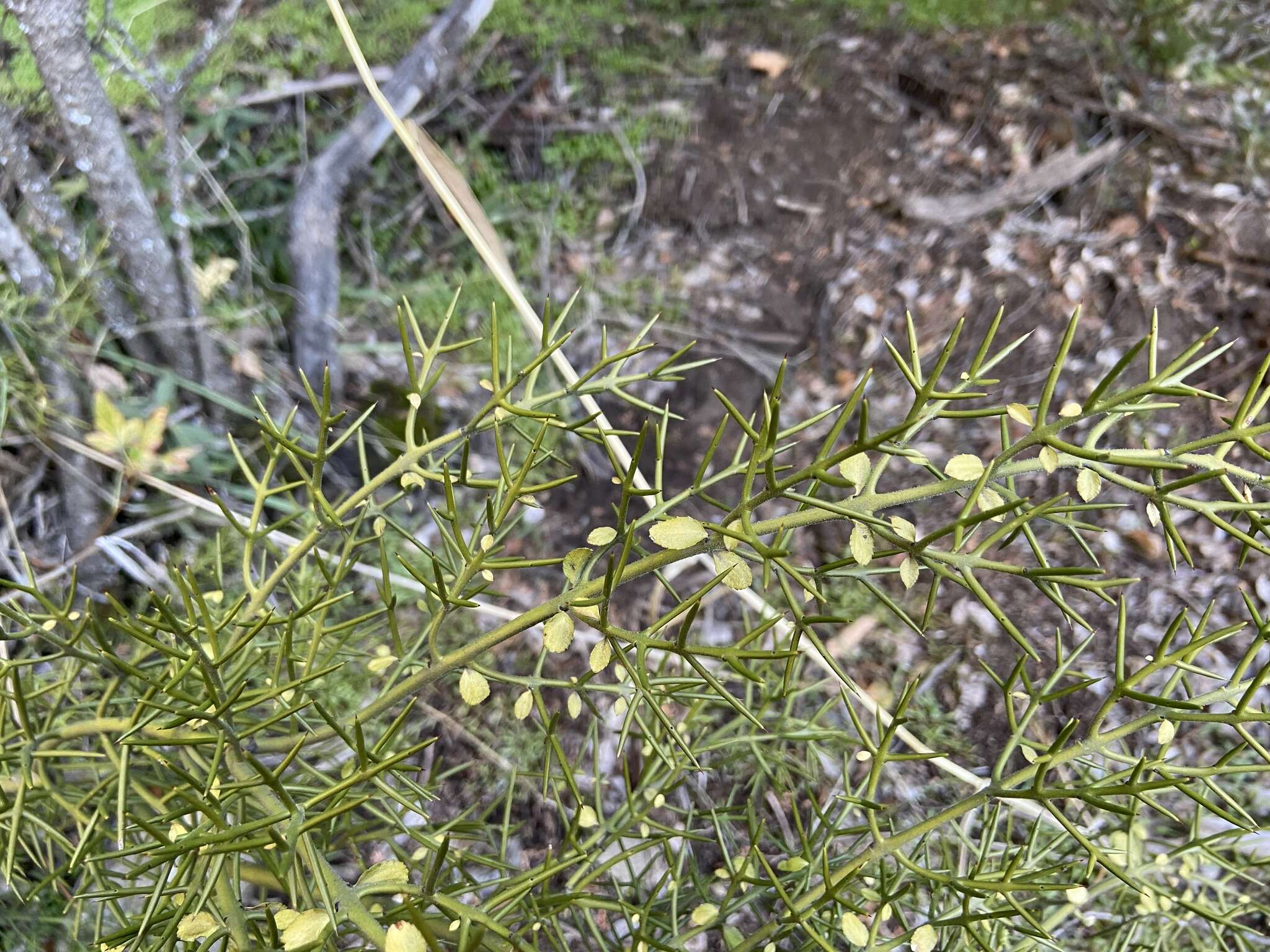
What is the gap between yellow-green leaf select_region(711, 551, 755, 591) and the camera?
2.08 feet

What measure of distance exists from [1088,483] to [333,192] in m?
2.17

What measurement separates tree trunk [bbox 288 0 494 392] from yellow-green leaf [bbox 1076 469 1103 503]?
1887 mm

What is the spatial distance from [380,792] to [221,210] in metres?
2.01

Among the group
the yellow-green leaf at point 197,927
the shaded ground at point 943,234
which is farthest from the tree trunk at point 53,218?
the yellow-green leaf at point 197,927

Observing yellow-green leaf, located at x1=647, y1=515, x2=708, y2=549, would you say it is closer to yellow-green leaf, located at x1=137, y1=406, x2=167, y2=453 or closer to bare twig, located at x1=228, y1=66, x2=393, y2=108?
yellow-green leaf, located at x1=137, y1=406, x2=167, y2=453

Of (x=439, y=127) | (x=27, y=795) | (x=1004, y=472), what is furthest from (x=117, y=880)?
(x=439, y=127)

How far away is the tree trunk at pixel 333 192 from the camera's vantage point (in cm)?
220

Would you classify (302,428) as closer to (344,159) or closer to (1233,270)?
(344,159)

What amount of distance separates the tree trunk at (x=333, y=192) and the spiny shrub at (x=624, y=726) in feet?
1.20

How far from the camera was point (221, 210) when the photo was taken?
2.32 m

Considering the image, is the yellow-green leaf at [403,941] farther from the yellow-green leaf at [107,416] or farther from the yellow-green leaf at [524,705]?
the yellow-green leaf at [107,416]

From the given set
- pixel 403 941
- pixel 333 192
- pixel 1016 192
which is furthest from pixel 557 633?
pixel 1016 192

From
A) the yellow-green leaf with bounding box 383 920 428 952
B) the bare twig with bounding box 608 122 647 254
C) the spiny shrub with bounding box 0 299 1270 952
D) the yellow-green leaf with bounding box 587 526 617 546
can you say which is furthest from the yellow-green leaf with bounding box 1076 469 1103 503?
the bare twig with bounding box 608 122 647 254

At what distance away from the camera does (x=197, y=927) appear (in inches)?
28.1
